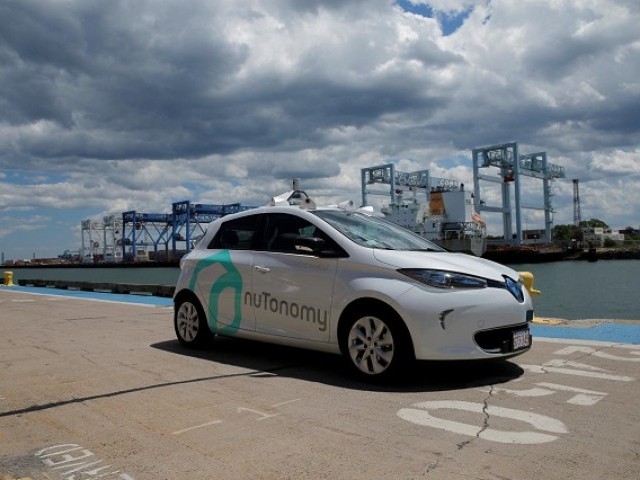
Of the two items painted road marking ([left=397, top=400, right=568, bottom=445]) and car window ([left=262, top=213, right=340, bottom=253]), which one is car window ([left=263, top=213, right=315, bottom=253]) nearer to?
car window ([left=262, top=213, right=340, bottom=253])

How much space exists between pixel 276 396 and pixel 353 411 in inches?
31.4

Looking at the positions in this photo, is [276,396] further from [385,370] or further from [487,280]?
[487,280]

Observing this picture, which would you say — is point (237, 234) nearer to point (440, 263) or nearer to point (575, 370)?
point (440, 263)

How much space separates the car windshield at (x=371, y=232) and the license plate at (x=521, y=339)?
1195 mm

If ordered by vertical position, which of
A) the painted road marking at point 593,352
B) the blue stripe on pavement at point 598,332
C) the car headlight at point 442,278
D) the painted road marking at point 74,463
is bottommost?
the painted road marking at point 74,463

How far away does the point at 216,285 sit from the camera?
6.93m

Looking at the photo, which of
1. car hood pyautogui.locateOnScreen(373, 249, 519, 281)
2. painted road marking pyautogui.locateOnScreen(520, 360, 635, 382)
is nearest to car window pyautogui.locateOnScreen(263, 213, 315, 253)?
car hood pyautogui.locateOnScreen(373, 249, 519, 281)

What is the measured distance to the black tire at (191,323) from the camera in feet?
23.7

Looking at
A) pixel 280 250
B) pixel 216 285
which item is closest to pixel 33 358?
pixel 216 285

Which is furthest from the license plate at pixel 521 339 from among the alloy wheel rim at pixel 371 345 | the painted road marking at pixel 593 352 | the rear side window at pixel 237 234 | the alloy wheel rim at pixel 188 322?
the alloy wheel rim at pixel 188 322

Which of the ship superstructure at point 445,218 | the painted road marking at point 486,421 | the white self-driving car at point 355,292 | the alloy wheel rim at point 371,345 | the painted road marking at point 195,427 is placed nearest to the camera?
the painted road marking at point 486,421

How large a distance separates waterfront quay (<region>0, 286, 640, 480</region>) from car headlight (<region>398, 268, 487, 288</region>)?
0.89 metres

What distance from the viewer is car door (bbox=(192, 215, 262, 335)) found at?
258 inches

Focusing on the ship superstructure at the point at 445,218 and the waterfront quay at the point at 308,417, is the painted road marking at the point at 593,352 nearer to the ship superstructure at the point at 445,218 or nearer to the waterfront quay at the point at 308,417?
the waterfront quay at the point at 308,417
